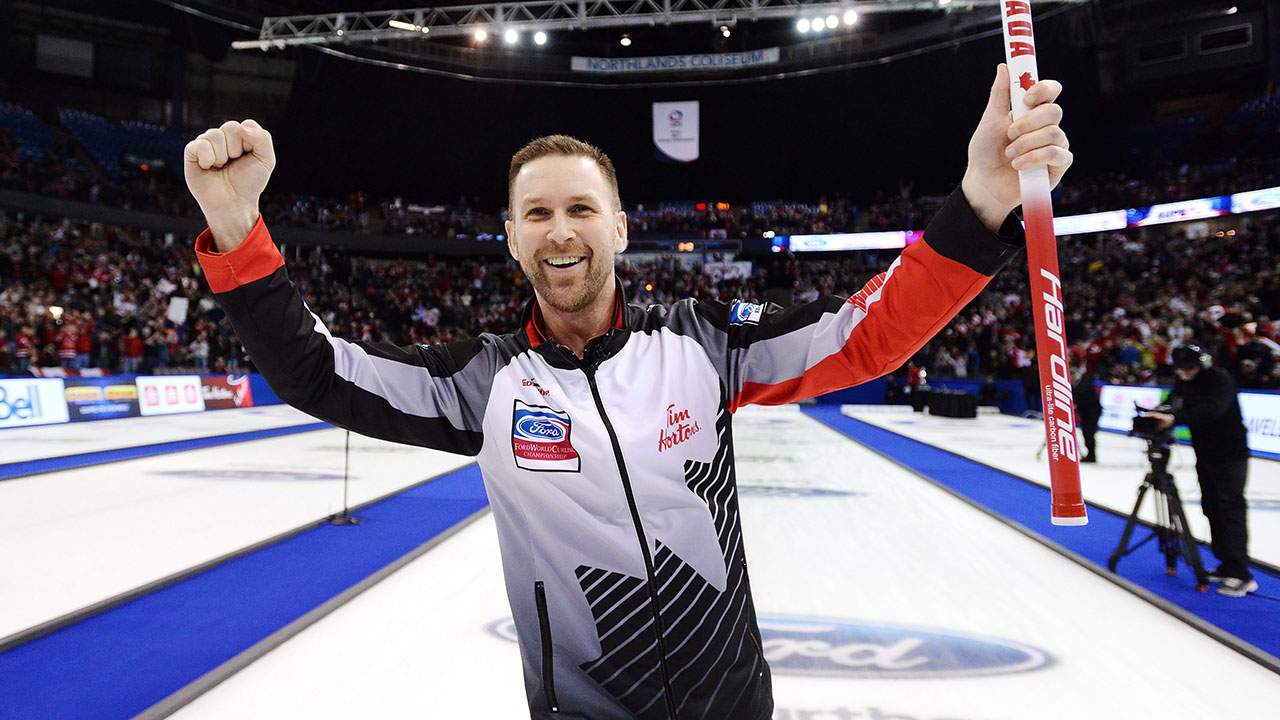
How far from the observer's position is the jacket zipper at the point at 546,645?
1447mm

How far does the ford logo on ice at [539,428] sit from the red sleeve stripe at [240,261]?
518 millimetres

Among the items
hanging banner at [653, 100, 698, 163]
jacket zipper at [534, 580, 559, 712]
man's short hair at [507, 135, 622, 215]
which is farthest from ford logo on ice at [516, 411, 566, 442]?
hanging banner at [653, 100, 698, 163]

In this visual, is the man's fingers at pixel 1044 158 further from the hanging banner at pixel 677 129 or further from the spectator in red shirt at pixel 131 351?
the hanging banner at pixel 677 129

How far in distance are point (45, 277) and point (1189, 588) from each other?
2564cm

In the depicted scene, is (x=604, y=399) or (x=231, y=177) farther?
(x=604, y=399)

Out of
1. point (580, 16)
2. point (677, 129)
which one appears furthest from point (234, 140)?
point (677, 129)

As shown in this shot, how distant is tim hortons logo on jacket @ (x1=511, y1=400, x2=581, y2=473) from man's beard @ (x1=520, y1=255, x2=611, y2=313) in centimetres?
21

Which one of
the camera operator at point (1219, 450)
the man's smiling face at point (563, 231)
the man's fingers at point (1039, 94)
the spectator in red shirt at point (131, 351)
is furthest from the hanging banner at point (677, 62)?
the man's fingers at point (1039, 94)

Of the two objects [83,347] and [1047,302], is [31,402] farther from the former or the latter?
[1047,302]

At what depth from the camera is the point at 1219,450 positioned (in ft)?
16.7

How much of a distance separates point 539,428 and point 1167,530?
220 inches

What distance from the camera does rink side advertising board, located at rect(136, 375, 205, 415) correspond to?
51.0 ft

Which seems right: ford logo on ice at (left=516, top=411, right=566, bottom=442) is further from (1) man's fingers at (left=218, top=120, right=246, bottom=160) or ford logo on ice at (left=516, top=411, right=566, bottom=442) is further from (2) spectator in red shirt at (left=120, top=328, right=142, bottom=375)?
(2) spectator in red shirt at (left=120, top=328, right=142, bottom=375)

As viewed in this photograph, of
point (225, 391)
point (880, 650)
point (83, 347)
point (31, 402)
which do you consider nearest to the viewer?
point (880, 650)
